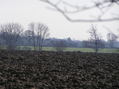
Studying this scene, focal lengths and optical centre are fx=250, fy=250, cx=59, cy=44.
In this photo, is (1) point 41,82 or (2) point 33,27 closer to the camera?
(1) point 41,82

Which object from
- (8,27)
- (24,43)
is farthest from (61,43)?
(8,27)

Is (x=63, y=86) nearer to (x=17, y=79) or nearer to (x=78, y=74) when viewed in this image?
(x=17, y=79)

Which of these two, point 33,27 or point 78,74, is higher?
point 33,27

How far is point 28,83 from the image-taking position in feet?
43.7

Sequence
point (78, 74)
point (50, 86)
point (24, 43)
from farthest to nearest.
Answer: point (24, 43)
point (78, 74)
point (50, 86)

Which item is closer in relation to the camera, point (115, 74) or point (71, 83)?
point (71, 83)

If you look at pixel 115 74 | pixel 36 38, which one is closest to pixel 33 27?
pixel 36 38

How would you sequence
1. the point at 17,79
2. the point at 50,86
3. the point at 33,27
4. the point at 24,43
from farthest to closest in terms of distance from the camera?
1. the point at 33,27
2. the point at 24,43
3. the point at 17,79
4. the point at 50,86

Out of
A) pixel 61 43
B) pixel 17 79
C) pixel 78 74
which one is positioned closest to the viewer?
pixel 17 79

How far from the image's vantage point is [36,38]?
3652 inches

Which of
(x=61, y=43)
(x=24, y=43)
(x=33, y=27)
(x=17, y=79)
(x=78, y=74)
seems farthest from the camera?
(x=33, y=27)

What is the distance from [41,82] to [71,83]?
171 centimetres

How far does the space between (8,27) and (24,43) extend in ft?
27.3

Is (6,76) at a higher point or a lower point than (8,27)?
lower
